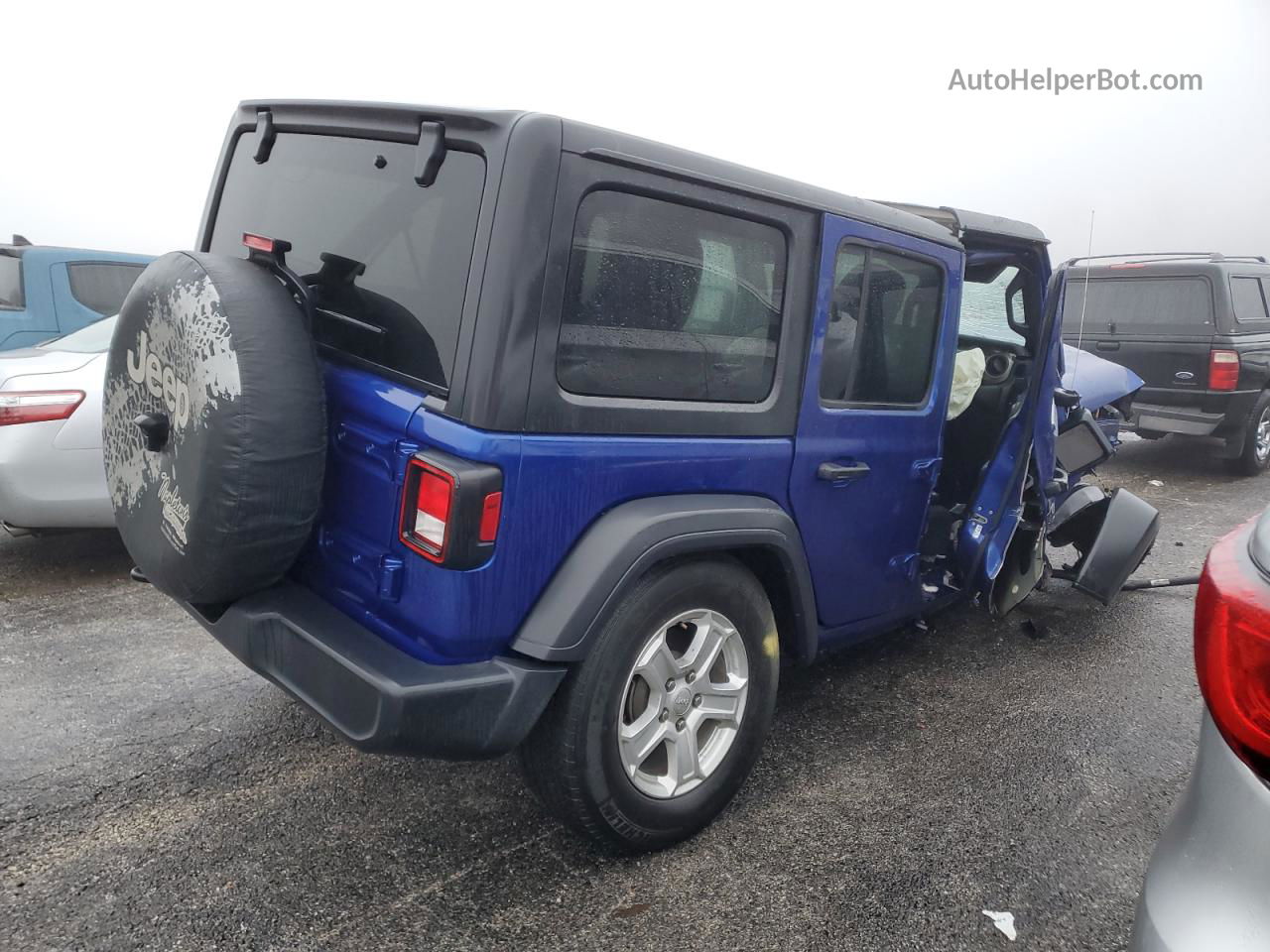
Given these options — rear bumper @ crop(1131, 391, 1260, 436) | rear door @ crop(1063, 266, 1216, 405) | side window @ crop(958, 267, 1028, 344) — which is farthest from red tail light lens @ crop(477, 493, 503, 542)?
rear bumper @ crop(1131, 391, 1260, 436)

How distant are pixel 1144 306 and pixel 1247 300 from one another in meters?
0.81

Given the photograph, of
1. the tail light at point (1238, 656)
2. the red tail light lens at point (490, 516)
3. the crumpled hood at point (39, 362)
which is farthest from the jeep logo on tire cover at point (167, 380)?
the crumpled hood at point (39, 362)

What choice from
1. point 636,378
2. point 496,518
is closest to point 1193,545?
point 636,378

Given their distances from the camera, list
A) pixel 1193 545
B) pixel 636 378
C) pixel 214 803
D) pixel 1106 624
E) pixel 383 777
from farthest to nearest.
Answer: pixel 1193 545
pixel 1106 624
pixel 383 777
pixel 214 803
pixel 636 378

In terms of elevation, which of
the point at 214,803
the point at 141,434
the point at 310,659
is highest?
the point at 141,434

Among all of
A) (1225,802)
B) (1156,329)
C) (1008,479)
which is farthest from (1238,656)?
(1156,329)

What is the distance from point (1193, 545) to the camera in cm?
585

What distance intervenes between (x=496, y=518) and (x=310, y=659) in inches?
23.5

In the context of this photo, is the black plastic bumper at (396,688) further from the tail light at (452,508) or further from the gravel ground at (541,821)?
the gravel ground at (541,821)

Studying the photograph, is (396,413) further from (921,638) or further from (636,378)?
(921,638)

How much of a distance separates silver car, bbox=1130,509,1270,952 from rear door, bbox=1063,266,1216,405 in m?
6.89

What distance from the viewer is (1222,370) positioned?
7516mm

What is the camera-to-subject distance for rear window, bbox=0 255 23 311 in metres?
7.04

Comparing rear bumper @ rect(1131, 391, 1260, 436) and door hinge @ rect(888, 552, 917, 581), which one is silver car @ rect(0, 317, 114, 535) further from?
rear bumper @ rect(1131, 391, 1260, 436)
